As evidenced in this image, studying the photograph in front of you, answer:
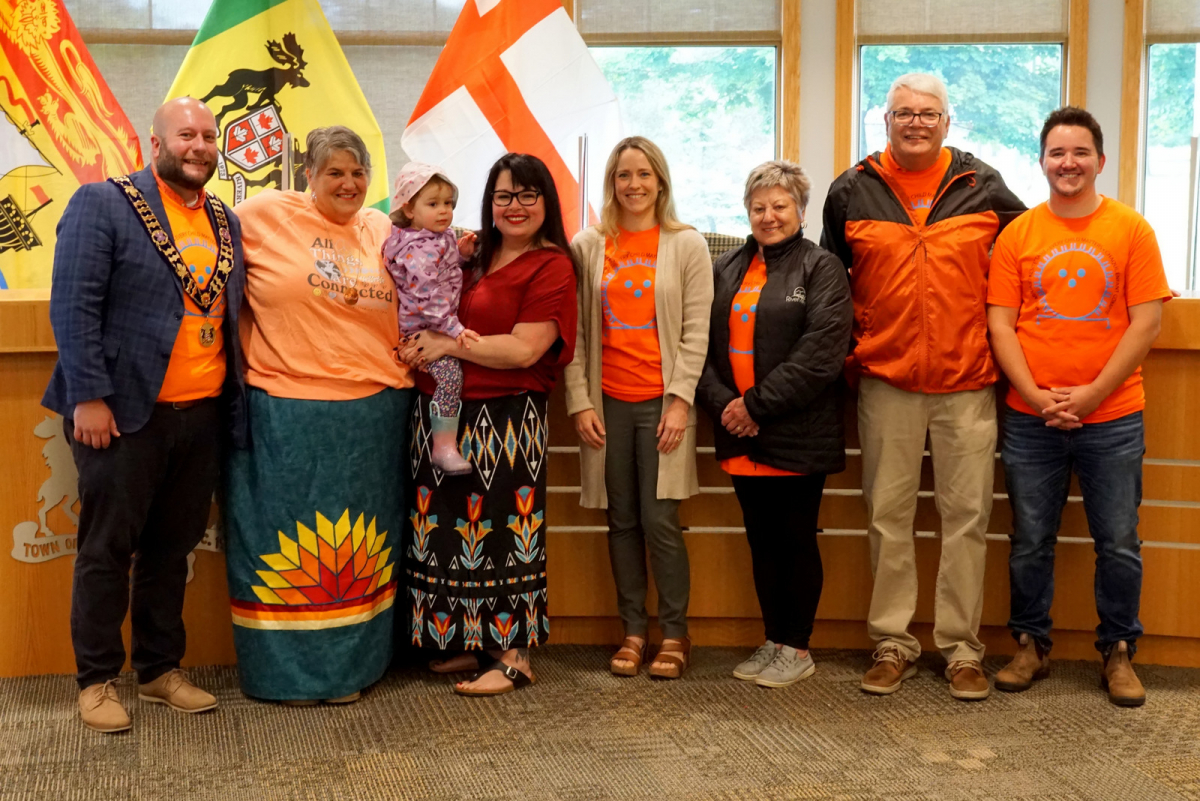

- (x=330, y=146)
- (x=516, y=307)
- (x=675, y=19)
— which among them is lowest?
(x=516, y=307)

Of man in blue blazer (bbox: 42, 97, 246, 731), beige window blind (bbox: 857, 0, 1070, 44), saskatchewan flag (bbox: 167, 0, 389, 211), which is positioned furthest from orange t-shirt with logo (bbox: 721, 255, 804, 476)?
beige window blind (bbox: 857, 0, 1070, 44)

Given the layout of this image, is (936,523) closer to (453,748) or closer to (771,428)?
(771,428)

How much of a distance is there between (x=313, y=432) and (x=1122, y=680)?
216cm

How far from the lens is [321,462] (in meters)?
2.63

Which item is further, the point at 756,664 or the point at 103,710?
the point at 756,664

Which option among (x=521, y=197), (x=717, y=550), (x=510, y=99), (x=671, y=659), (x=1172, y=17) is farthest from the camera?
(x=1172, y=17)

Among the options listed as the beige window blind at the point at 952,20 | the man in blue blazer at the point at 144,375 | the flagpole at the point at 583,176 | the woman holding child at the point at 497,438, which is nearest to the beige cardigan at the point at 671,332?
the woman holding child at the point at 497,438

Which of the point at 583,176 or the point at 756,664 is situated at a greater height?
the point at 583,176

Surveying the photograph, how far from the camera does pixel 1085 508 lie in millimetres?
2760

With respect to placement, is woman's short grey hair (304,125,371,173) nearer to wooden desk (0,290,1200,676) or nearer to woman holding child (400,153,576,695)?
woman holding child (400,153,576,695)

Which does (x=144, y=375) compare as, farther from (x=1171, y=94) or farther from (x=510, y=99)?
(x=1171, y=94)

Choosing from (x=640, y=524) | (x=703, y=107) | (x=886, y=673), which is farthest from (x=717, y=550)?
(x=703, y=107)

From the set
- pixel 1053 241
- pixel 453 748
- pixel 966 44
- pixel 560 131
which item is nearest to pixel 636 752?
pixel 453 748

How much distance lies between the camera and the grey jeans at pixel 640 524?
2.86 meters
